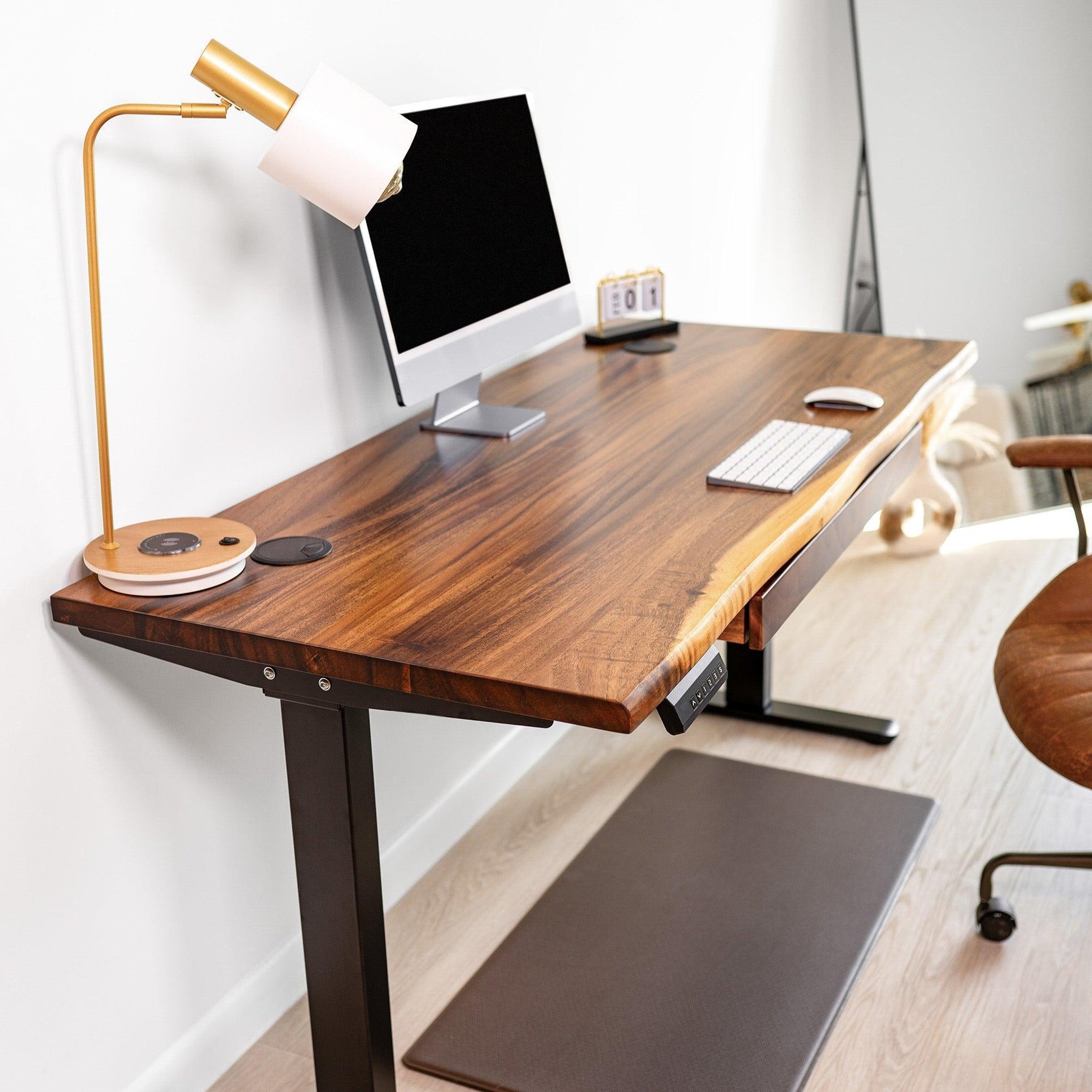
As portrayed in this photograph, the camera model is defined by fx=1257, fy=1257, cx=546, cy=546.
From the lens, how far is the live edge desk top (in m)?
1.24

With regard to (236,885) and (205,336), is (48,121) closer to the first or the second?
(205,336)

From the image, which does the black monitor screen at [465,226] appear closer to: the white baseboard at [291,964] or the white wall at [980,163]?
the white baseboard at [291,964]

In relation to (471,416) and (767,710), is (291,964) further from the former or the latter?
(767,710)

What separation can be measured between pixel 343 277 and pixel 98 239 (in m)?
0.49

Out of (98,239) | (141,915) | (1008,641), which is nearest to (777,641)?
(1008,641)

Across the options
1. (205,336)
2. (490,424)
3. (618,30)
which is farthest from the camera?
(618,30)

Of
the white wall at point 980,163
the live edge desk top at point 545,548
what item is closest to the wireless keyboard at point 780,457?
the live edge desk top at point 545,548

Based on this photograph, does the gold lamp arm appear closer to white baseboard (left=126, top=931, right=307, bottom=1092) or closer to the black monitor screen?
the black monitor screen

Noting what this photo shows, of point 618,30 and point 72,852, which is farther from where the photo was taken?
point 618,30

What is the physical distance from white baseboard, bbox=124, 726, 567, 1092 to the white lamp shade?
1.12 m

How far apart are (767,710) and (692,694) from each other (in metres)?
1.43

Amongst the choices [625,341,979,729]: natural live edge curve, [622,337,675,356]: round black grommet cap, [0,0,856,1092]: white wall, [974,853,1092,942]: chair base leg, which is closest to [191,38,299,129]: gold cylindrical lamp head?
[0,0,856,1092]: white wall

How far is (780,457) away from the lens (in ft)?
5.77

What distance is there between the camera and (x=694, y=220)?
303 cm
